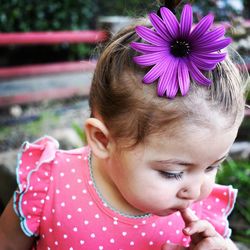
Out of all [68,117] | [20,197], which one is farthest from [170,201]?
[68,117]

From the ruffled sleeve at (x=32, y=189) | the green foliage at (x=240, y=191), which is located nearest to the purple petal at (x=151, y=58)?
the ruffled sleeve at (x=32, y=189)

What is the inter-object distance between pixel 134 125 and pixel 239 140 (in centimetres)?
249

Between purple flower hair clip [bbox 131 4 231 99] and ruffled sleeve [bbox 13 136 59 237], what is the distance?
60 cm

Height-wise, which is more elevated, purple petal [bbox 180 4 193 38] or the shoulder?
purple petal [bbox 180 4 193 38]

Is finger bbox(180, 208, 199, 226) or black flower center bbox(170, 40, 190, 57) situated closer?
black flower center bbox(170, 40, 190, 57)

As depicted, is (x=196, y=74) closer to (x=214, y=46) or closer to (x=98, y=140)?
(x=214, y=46)

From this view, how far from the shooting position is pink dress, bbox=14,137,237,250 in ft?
5.05

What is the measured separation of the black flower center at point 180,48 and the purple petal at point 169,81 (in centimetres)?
3

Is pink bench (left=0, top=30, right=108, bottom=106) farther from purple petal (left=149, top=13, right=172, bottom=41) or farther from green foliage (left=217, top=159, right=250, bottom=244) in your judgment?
purple petal (left=149, top=13, right=172, bottom=41)

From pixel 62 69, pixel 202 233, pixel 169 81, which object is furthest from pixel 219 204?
pixel 62 69

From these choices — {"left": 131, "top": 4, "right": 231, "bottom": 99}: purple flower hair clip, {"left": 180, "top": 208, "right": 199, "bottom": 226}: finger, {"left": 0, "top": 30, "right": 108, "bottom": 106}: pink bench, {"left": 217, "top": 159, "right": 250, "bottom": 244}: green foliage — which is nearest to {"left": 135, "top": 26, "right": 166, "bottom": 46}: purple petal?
{"left": 131, "top": 4, "right": 231, "bottom": 99}: purple flower hair clip

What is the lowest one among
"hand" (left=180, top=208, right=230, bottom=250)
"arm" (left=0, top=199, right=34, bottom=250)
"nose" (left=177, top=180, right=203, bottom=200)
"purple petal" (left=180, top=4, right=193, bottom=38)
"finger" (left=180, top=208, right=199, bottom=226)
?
"arm" (left=0, top=199, right=34, bottom=250)

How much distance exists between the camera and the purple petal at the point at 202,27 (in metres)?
1.19

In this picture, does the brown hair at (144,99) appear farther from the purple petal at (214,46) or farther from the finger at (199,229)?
the finger at (199,229)
